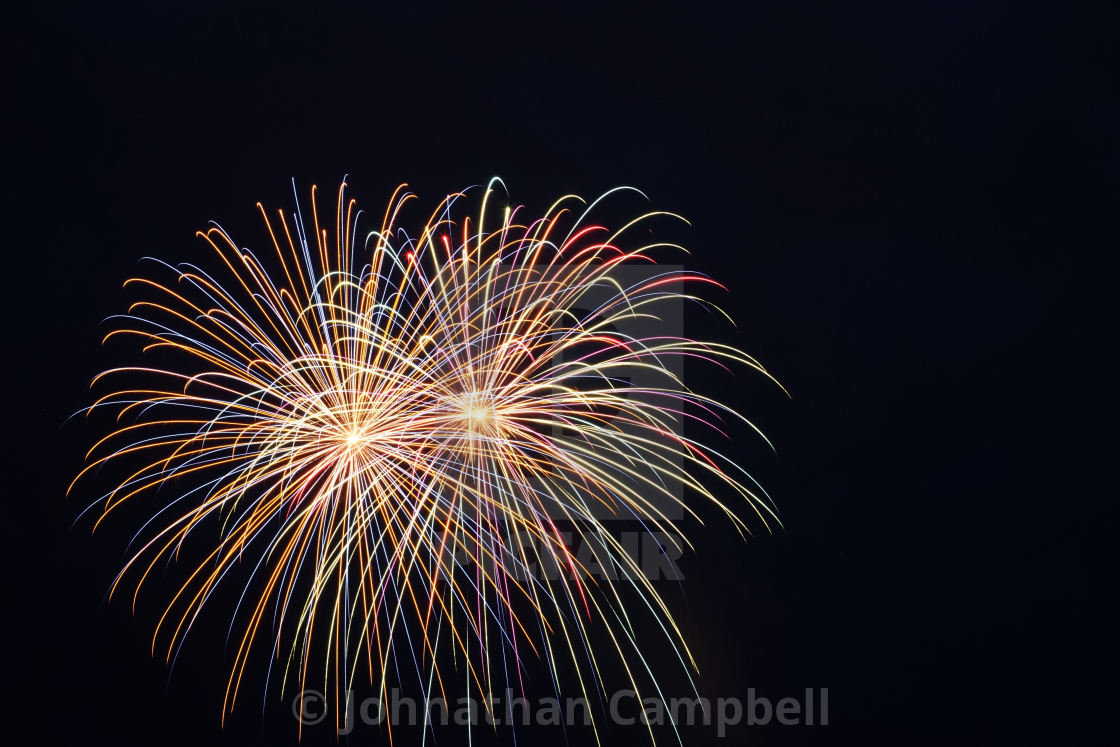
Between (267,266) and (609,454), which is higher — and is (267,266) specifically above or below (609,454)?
above

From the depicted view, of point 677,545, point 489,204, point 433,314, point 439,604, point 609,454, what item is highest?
point 489,204

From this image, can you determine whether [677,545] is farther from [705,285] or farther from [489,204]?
[489,204]

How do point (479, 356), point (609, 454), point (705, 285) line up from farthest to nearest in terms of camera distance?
point (705, 285), point (609, 454), point (479, 356)

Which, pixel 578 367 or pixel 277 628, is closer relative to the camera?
pixel 578 367

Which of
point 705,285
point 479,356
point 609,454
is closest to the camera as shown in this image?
point 479,356

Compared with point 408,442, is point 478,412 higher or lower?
higher

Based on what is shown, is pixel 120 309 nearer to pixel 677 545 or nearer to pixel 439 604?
pixel 439 604

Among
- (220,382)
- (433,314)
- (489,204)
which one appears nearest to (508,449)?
(433,314)
